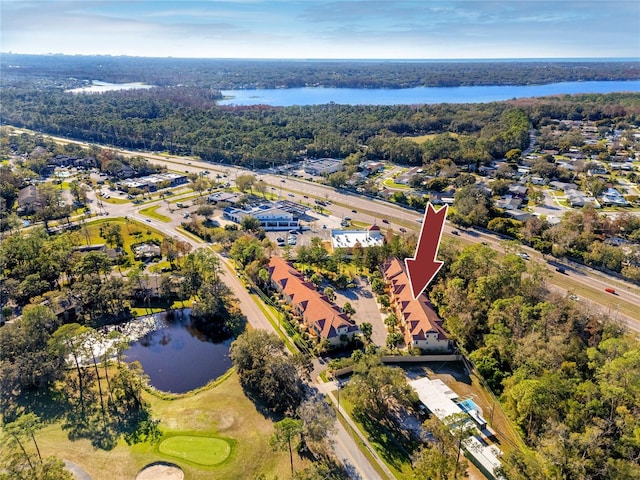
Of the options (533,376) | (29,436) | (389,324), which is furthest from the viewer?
(389,324)

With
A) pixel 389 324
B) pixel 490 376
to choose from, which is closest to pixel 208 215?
pixel 389 324

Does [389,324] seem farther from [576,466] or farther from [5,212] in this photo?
[5,212]

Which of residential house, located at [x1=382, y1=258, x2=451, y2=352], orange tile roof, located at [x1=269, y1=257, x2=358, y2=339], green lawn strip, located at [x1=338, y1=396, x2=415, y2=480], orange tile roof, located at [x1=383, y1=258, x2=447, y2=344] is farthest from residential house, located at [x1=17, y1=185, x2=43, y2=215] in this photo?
green lawn strip, located at [x1=338, y1=396, x2=415, y2=480]

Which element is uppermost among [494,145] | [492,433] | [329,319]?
[494,145]

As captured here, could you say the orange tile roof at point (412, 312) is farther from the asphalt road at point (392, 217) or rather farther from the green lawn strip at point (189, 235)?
the green lawn strip at point (189, 235)

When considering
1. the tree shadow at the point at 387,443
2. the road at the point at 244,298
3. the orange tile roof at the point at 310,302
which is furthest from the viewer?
the orange tile roof at the point at 310,302

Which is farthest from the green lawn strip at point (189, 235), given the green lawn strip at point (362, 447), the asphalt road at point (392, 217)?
the green lawn strip at point (362, 447)

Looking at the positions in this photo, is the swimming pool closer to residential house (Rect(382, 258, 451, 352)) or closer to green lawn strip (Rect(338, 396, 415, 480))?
green lawn strip (Rect(338, 396, 415, 480))
